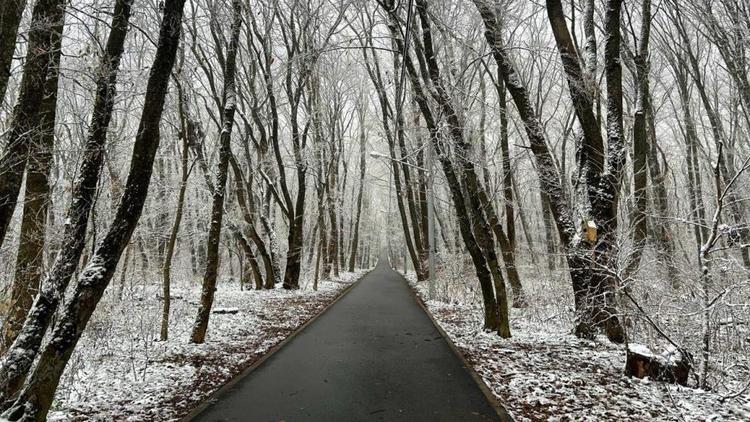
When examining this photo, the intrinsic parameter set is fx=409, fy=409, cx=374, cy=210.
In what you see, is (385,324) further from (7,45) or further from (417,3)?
(7,45)

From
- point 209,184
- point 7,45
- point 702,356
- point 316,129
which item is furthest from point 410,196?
point 7,45

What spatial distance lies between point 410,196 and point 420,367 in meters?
17.9

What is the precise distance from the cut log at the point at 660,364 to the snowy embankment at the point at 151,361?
5.91 metres

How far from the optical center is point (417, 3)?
9.00 m

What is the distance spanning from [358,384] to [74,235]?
13.4 ft

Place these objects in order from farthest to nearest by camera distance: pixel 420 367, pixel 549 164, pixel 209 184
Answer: pixel 209 184 → pixel 549 164 → pixel 420 367

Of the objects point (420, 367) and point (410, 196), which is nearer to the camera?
point (420, 367)

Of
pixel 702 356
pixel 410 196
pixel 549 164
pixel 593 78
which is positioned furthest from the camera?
pixel 410 196

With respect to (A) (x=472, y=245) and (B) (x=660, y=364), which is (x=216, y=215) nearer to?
(A) (x=472, y=245)

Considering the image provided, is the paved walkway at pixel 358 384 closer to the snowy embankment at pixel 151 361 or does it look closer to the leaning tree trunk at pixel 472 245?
the snowy embankment at pixel 151 361

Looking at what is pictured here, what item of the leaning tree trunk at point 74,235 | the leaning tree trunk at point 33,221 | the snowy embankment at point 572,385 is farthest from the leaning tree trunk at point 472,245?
the leaning tree trunk at point 33,221

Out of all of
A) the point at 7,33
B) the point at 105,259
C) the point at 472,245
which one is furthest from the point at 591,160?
the point at 7,33

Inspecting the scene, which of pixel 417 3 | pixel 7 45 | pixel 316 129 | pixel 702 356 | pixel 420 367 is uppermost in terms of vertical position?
pixel 316 129

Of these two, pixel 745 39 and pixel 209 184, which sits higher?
pixel 745 39
